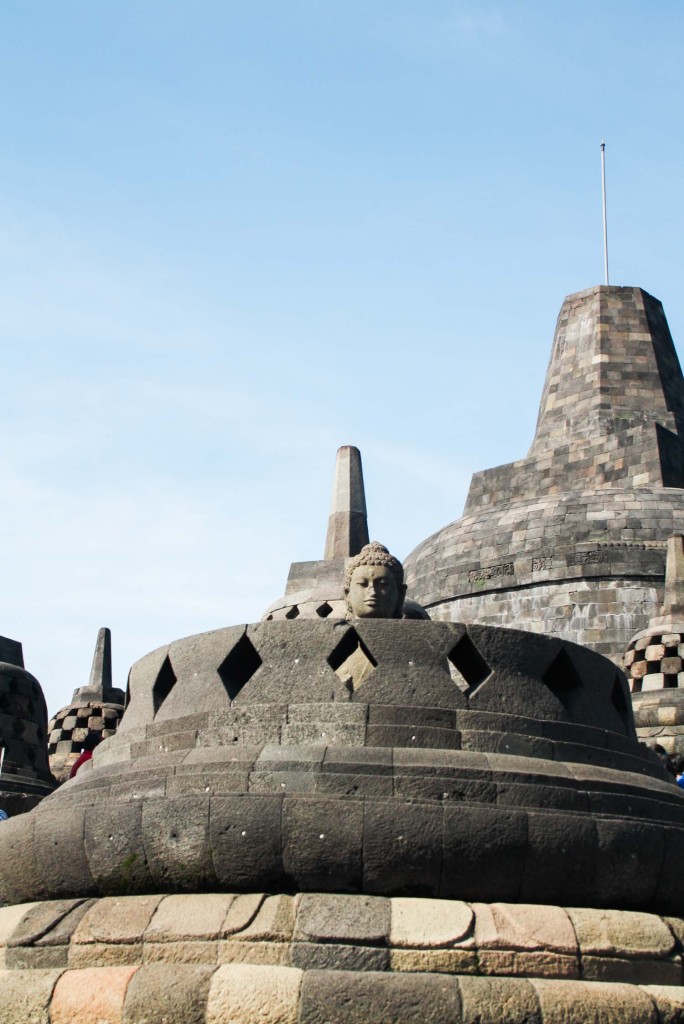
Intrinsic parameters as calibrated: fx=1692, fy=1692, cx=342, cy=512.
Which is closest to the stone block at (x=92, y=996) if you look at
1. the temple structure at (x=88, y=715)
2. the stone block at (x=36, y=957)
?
the stone block at (x=36, y=957)

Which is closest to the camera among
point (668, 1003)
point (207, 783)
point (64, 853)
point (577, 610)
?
point (668, 1003)

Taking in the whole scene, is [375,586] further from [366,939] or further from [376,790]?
[366,939]

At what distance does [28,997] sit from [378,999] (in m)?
1.88

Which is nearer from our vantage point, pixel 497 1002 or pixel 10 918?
pixel 497 1002

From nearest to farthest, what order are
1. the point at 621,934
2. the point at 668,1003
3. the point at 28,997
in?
the point at 668,1003 < the point at 28,997 < the point at 621,934

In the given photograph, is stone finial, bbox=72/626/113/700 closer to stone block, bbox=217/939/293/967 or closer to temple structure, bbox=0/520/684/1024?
temple structure, bbox=0/520/684/1024

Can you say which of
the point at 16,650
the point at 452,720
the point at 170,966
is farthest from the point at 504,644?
the point at 16,650

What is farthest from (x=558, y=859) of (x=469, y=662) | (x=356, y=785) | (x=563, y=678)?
(x=563, y=678)

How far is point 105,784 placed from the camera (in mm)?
9938

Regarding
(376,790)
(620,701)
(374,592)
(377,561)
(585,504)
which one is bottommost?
(376,790)

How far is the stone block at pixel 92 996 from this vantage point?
8516 millimetres

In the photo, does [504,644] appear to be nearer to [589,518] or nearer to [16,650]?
[16,650]

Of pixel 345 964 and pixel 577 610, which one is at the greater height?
pixel 577 610

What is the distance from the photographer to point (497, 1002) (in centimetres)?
831
